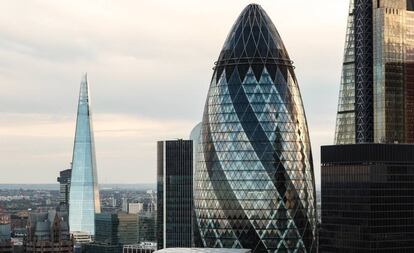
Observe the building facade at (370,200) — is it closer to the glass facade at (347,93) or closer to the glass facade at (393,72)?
the glass facade at (393,72)

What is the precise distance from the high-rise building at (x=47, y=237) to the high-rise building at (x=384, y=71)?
230 feet

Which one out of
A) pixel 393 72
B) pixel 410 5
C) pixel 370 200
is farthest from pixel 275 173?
pixel 410 5

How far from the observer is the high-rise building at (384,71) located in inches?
6127

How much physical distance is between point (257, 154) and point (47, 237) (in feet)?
261

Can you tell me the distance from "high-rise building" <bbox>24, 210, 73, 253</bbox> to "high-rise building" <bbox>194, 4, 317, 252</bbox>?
68.2 meters

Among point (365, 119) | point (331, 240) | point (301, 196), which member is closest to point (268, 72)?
point (301, 196)

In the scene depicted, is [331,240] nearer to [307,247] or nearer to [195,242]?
[307,247]

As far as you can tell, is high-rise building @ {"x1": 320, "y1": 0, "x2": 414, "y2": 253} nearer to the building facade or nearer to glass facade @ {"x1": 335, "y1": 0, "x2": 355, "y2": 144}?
the building facade

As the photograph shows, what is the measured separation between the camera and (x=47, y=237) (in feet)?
622

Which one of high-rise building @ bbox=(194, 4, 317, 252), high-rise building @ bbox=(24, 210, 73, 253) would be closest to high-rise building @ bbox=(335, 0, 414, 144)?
high-rise building @ bbox=(194, 4, 317, 252)

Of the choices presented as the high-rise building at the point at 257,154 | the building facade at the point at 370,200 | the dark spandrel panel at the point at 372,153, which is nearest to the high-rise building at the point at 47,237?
the high-rise building at the point at 257,154

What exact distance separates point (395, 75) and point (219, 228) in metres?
50.2

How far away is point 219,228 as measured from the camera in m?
127

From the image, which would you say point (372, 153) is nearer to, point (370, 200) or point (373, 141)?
point (370, 200)
